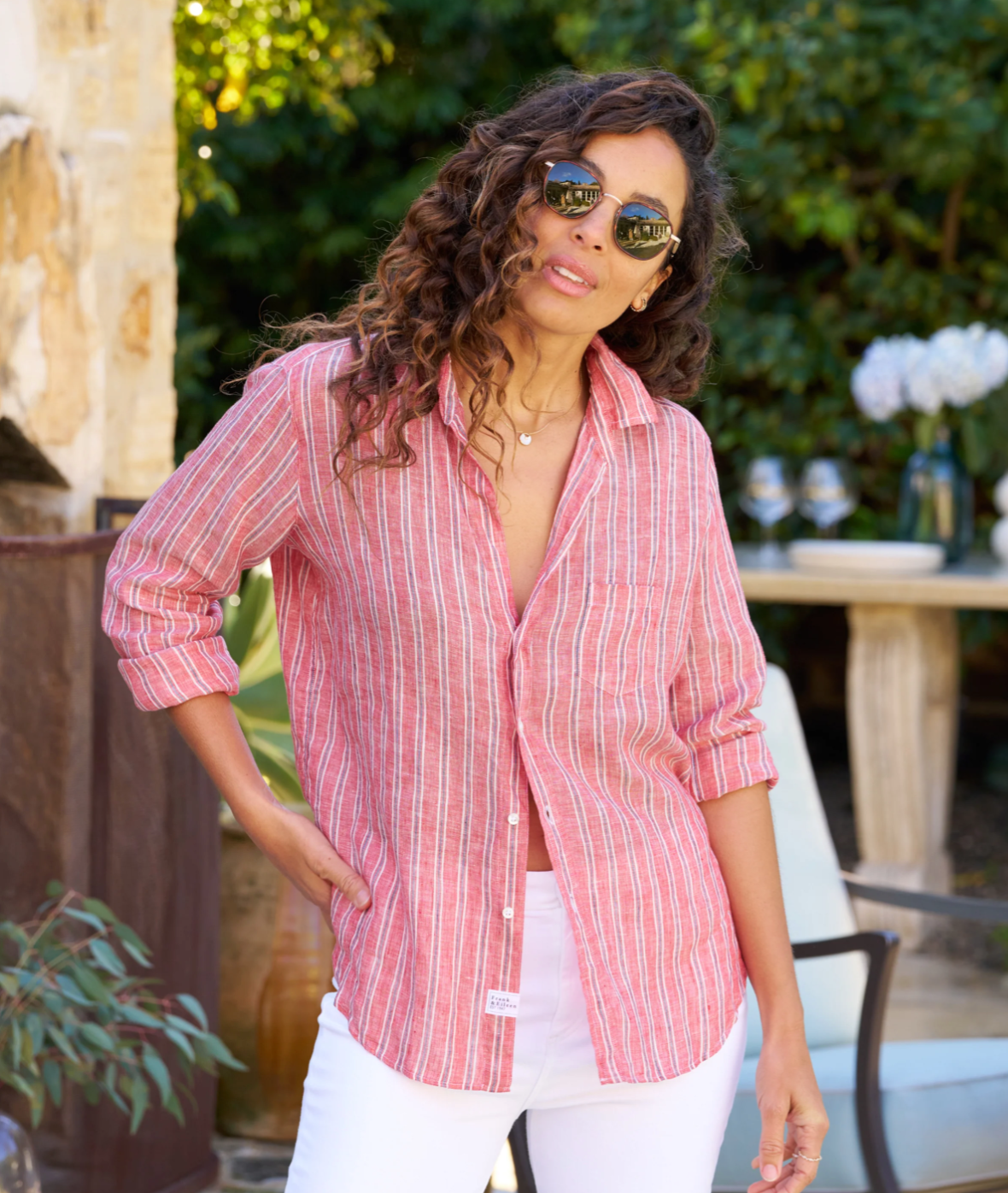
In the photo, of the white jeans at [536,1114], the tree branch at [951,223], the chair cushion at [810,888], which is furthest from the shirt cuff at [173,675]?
the tree branch at [951,223]

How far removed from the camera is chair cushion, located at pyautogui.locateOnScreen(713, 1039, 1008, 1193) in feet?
7.64

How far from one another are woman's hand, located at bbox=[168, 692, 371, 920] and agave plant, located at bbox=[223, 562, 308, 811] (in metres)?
1.46

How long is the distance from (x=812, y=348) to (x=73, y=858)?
13.9 ft

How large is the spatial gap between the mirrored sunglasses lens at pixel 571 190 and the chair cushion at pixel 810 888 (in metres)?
1.64

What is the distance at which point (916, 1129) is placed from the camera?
2.37 m

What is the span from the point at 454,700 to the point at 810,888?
174 cm

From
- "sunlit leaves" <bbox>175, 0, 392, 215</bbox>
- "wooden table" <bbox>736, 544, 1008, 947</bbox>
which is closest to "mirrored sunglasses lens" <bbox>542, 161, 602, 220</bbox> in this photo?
Result: "wooden table" <bbox>736, 544, 1008, 947</bbox>

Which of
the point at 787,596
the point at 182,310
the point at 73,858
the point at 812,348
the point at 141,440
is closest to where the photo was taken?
the point at 73,858

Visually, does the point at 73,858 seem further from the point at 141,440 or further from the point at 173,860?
the point at 141,440

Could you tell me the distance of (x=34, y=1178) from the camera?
5.84ft

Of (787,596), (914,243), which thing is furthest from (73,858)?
(914,243)

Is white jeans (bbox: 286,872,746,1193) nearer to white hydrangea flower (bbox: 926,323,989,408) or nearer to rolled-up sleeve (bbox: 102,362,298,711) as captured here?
rolled-up sleeve (bbox: 102,362,298,711)

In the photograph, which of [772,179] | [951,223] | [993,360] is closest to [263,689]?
[993,360]

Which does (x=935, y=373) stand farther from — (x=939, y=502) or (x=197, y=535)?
(x=197, y=535)
